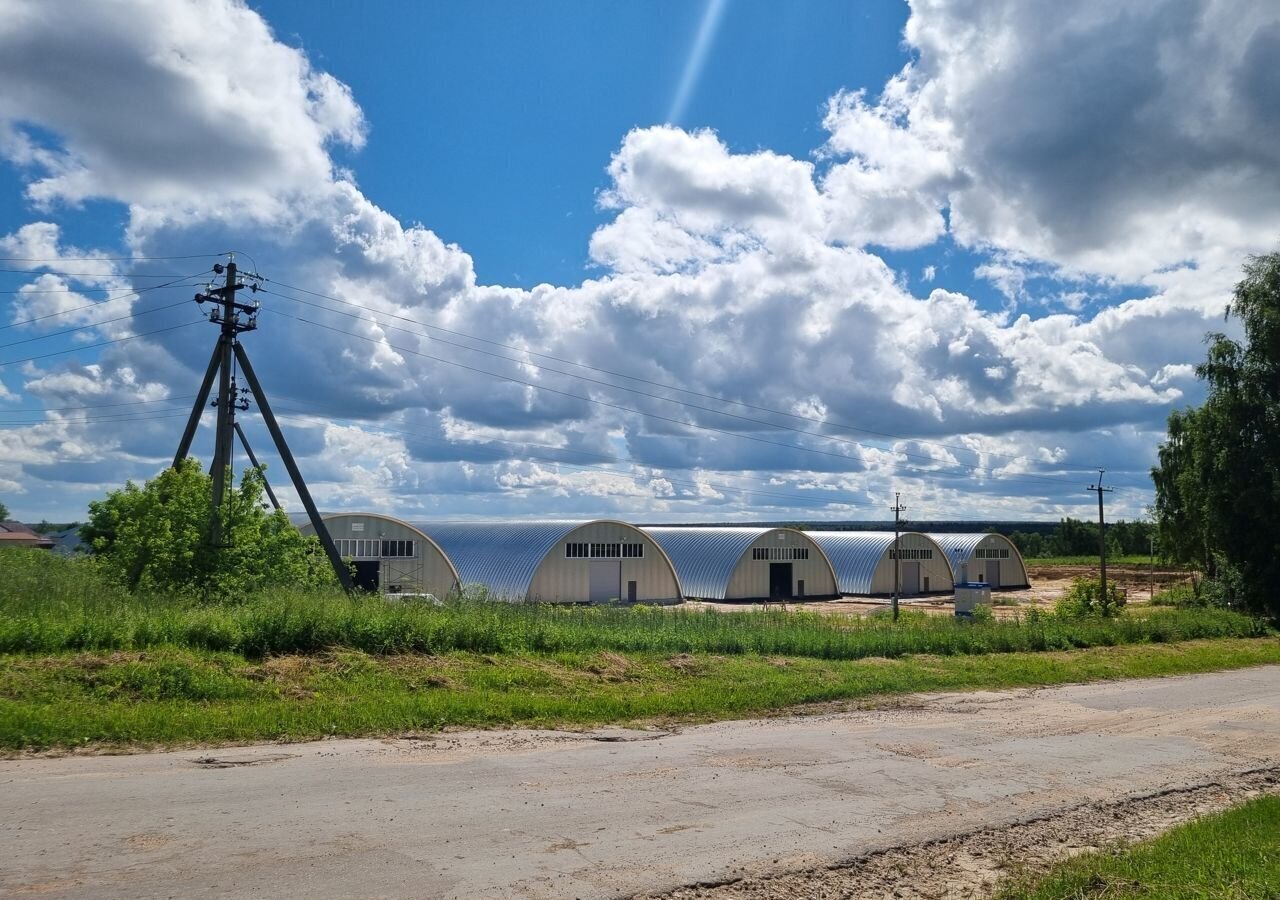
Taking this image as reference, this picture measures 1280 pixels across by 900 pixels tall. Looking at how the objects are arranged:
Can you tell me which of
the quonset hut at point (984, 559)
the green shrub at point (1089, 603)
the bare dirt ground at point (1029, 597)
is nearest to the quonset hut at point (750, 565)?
the bare dirt ground at point (1029, 597)

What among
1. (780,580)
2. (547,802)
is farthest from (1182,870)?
(780,580)

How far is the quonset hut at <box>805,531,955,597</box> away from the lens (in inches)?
2324

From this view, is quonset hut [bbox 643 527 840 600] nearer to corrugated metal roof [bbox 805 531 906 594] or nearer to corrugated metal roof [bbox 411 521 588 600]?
corrugated metal roof [bbox 805 531 906 594]

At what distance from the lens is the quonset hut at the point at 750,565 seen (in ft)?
172

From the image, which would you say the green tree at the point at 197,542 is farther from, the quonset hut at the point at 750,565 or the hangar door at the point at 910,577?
the hangar door at the point at 910,577

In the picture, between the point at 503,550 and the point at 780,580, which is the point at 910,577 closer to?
the point at 780,580

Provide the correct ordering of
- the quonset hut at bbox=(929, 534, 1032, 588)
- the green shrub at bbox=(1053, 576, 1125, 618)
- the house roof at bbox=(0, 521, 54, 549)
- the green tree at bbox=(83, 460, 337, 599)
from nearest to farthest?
the green tree at bbox=(83, 460, 337, 599) < the green shrub at bbox=(1053, 576, 1125, 618) < the quonset hut at bbox=(929, 534, 1032, 588) < the house roof at bbox=(0, 521, 54, 549)

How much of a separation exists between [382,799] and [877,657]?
15.7 metres

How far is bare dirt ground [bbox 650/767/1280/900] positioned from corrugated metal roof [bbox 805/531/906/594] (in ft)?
160

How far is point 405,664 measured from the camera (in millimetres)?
16031

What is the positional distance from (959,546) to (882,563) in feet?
34.9

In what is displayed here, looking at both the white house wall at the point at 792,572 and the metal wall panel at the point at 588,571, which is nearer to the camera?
the metal wall panel at the point at 588,571

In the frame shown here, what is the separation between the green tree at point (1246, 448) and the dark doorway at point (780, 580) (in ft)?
69.9

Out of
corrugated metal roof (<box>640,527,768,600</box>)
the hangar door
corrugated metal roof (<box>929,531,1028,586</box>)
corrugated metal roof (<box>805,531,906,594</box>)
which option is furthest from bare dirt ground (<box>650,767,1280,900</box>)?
corrugated metal roof (<box>929,531,1028,586</box>)
